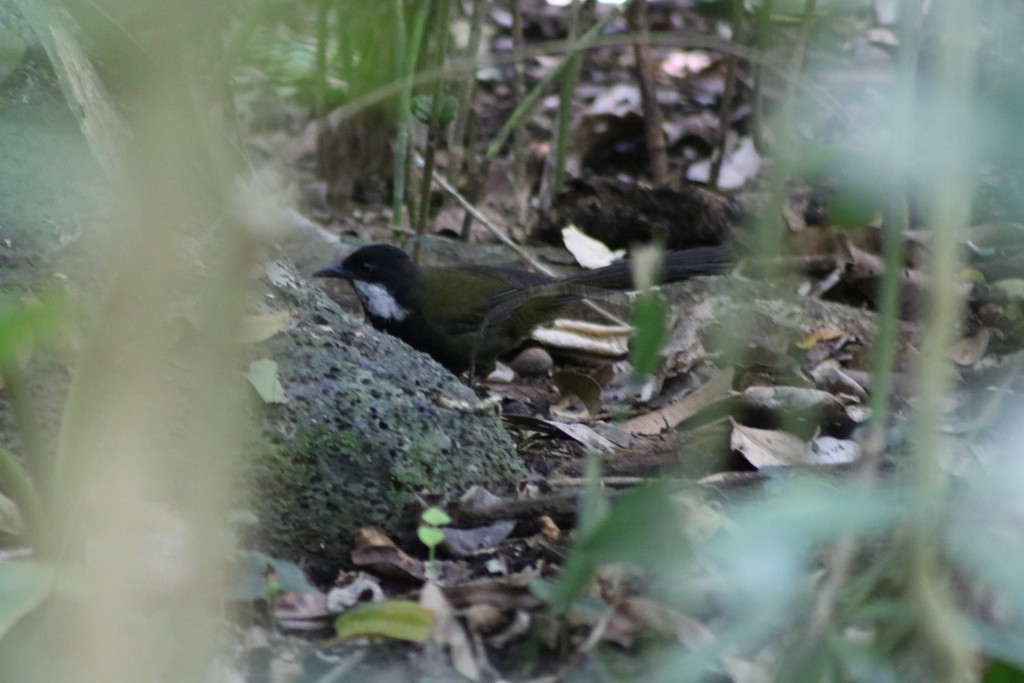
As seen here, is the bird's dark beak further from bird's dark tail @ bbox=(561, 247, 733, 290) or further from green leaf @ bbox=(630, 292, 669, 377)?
green leaf @ bbox=(630, 292, 669, 377)

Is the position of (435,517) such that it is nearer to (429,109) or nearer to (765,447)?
(765,447)

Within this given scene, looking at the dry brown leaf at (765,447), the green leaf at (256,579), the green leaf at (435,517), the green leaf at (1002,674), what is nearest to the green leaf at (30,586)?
the green leaf at (256,579)

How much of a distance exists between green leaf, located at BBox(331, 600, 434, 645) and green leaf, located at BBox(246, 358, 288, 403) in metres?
0.73

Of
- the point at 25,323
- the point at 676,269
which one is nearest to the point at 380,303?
the point at 676,269

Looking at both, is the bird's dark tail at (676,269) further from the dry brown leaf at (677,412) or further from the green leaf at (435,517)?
the green leaf at (435,517)

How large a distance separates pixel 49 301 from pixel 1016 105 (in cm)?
102

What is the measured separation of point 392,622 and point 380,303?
2.97 metres

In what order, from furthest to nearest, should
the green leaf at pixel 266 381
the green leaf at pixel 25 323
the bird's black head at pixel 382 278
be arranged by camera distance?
the bird's black head at pixel 382 278 → the green leaf at pixel 266 381 → the green leaf at pixel 25 323

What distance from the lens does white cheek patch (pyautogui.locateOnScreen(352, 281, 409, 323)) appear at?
16.2ft

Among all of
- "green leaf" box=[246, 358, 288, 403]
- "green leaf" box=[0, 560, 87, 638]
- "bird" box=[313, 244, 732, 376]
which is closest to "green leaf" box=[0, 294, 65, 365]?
"green leaf" box=[0, 560, 87, 638]

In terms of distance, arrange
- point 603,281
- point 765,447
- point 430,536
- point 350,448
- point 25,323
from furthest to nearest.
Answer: point 603,281 < point 765,447 < point 350,448 < point 430,536 < point 25,323

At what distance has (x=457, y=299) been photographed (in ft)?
16.3

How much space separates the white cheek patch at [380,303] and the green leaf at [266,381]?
218 centimetres

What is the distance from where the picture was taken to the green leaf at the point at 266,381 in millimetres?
2650
